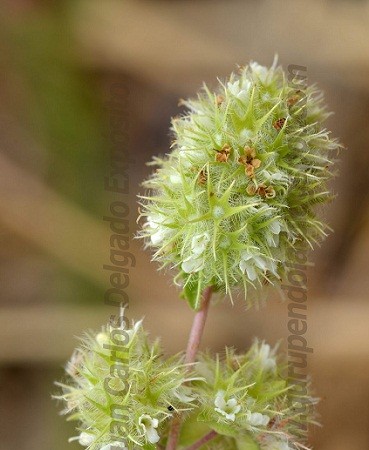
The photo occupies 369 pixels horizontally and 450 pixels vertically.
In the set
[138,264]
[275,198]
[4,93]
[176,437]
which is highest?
[4,93]

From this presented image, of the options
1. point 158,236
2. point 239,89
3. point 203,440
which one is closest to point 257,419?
point 203,440

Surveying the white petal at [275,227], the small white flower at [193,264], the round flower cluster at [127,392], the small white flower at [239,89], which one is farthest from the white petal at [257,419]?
the small white flower at [239,89]

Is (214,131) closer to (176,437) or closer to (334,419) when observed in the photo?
(176,437)

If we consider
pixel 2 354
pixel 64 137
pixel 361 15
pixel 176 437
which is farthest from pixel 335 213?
pixel 176 437

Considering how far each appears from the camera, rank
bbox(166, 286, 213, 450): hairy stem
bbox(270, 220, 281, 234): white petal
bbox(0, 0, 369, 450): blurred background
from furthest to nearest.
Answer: bbox(0, 0, 369, 450): blurred background, bbox(166, 286, 213, 450): hairy stem, bbox(270, 220, 281, 234): white petal

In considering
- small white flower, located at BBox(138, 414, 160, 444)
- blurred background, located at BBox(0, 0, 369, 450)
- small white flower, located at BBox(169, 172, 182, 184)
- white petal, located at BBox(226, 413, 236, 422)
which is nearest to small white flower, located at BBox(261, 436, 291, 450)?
white petal, located at BBox(226, 413, 236, 422)

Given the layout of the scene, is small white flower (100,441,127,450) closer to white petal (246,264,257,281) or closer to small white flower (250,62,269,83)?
white petal (246,264,257,281)

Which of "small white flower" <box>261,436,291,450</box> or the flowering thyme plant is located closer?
the flowering thyme plant

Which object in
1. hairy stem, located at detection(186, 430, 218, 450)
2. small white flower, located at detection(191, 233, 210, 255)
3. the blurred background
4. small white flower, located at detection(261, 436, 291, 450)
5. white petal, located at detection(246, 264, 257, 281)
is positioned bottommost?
small white flower, located at detection(261, 436, 291, 450)
